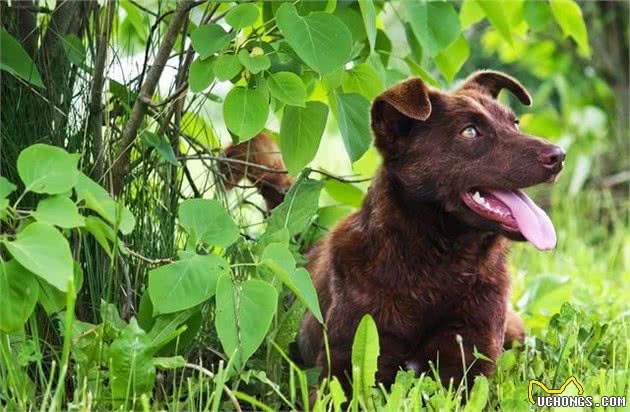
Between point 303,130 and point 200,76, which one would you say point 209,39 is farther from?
point 303,130

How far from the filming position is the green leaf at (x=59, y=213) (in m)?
2.27

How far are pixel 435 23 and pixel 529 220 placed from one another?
24.7 inches

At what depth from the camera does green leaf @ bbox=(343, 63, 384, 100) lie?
3.01 meters

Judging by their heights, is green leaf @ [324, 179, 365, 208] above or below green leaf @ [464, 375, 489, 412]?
above

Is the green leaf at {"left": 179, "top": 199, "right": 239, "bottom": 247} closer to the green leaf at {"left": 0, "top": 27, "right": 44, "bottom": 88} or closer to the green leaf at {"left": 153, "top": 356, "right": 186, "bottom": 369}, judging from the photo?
the green leaf at {"left": 153, "top": 356, "right": 186, "bottom": 369}

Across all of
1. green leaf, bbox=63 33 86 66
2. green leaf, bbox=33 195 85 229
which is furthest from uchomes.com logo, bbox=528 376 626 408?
green leaf, bbox=63 33 86 66

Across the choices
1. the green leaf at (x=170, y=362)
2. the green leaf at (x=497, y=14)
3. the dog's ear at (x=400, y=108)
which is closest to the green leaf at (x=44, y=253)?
the green leaf at (x=170, y=362)

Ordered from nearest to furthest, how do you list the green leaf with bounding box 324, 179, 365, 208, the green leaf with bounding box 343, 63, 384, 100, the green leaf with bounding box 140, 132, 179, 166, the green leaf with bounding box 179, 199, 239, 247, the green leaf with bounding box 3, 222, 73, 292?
the green leaf with bounding box 3, 222, 73, 292 < the green leaf with bounding box 179, 199, 239, 247 < the green leaf with bounding box 140, 132, 179, 166 < the green leaf with bounding box 343, 63, 384, 100 < the green leaf with bounding box 324, 179, 365, 208

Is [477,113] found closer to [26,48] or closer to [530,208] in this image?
[530,208]

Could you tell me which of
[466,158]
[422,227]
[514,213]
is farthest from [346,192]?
[514,213]

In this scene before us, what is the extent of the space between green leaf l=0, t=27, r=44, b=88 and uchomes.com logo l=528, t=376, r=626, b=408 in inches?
58.8

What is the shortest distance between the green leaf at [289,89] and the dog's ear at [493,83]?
3.08 feet

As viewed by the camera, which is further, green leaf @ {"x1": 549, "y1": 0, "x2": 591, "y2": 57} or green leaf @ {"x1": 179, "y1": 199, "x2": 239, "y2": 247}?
green leaf @ {"x1": 549, "y1": 0, "x2": 591, "y2": 57}

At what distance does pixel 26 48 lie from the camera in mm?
2969
